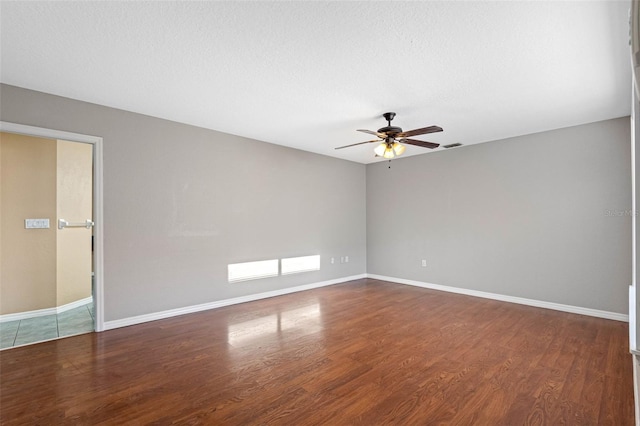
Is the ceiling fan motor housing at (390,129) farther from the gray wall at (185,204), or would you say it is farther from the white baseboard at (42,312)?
the white baseboard at (42,312)

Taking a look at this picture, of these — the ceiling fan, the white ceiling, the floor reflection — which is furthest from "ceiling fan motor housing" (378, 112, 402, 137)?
the floor reflection

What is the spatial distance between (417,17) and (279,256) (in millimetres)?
3986

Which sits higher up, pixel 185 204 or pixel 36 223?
pixel 185 204

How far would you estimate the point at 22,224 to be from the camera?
4.02 meters

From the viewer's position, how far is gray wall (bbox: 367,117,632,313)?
150 inches

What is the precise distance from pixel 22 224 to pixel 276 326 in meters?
3.74

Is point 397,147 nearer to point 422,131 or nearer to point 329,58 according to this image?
point 422,131

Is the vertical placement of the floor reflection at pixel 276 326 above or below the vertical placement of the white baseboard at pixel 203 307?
below

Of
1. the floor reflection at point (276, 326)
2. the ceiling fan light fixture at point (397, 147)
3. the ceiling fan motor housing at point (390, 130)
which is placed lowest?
the floor reflection at point (276, 326)

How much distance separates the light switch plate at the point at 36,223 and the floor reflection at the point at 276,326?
308 cm

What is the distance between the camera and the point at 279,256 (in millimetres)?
5105

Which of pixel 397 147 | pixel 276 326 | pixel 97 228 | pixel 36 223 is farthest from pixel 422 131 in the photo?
pixel 36 223

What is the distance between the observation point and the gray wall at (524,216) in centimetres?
382

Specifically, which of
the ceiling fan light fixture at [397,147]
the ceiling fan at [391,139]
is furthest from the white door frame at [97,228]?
the ceiling fan light fixture at [397,147]
